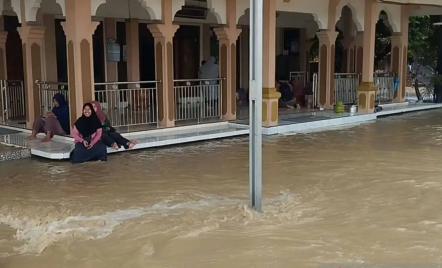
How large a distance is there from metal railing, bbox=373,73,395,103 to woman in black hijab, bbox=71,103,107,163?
10.1 meters

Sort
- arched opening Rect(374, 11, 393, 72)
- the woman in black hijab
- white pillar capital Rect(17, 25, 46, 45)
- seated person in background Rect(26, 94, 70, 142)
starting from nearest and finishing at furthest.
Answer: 1. the woman in black hijab
2. seated person in background Rect(26, 94, 70, 142)
3. white pillar capital Rect(17, 25, 46, 45)
4. arched opening Rect(374, 11, 393, 72)

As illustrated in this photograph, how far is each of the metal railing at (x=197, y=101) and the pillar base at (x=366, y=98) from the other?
408 centimetres

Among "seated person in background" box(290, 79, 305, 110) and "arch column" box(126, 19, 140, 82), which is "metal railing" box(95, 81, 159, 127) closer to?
"arch column" box(126, 19, 140, 82)

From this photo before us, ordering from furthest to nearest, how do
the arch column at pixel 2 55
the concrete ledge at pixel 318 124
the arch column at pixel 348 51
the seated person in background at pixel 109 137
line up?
the arch column at pixel 348 51 → the arch column at pixel 2 55 → the concrete ledge at pixel 318 124 → the seated person in background at pixel 109 137

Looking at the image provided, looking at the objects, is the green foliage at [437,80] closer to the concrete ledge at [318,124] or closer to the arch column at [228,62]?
the concrete ledge at [318,124]

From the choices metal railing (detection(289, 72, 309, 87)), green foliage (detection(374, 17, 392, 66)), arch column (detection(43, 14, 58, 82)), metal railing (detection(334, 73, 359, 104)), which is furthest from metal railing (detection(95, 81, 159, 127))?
green foliage (detection(374, 17, 392, 66))

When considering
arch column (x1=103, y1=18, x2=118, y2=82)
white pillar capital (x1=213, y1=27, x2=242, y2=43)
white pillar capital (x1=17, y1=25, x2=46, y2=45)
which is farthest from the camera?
arch column (x1=103, y1=18, x2=118, y2=82)

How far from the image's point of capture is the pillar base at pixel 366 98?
13625 millimetres

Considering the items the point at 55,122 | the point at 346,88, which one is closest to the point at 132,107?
the point at 55,122

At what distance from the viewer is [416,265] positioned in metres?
3.97

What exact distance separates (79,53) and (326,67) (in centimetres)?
741

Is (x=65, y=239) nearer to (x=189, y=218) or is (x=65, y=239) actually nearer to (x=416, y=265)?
(x=189, y=218)

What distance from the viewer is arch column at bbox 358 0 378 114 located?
1354cm

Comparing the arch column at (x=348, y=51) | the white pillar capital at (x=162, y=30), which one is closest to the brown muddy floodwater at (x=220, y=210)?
the white pillar capital at (x=162, y=30)
